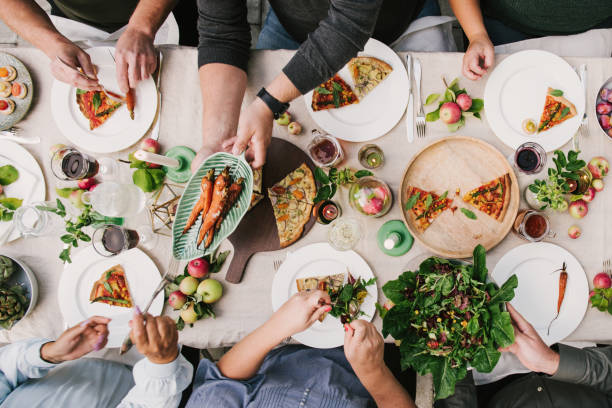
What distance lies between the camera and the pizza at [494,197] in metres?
1.15

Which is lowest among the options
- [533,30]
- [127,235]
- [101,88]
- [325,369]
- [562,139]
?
[325,369]

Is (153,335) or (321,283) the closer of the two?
(153,335)

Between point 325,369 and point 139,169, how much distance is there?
97 cm

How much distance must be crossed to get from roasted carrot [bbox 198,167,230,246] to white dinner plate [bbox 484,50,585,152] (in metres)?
0.92

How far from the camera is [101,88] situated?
1.20m

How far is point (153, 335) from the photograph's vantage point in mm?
1019

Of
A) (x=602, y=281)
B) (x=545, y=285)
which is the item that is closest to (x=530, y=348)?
(x=545, y=285)

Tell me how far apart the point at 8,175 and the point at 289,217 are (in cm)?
97

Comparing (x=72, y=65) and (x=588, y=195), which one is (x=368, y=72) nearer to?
(x=588, y=195)

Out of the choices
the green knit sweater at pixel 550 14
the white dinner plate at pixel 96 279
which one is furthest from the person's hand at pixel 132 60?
the green knit sweater at pixel 550 14

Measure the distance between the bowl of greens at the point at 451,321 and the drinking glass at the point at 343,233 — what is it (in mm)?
230

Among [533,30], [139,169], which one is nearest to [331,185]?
[139,169]

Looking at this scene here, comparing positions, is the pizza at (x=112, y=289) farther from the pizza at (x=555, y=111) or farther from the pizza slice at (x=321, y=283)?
the pizza at (x=555, y=111)

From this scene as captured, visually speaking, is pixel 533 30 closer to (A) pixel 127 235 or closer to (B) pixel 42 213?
(A) pixel 127 235
